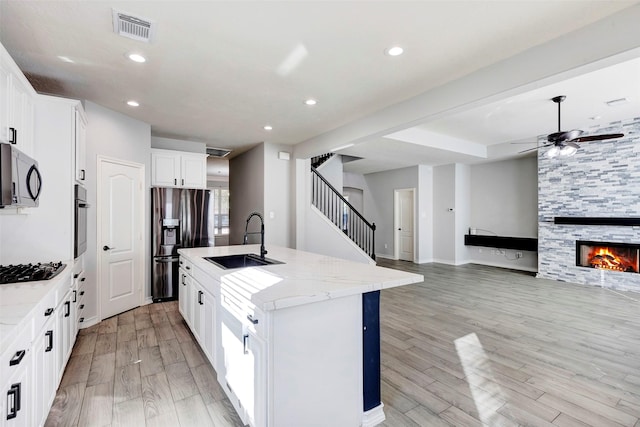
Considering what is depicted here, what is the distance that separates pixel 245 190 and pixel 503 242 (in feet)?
19.8

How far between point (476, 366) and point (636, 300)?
396 centimetres

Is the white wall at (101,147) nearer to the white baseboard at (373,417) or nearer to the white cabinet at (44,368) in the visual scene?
the white cabinet at (44,368)

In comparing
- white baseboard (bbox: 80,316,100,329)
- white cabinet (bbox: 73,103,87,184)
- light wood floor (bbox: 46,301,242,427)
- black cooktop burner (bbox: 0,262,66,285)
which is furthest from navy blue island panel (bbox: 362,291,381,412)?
white baseboard (bbox: 80,316,100,329)

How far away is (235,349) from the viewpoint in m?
1.98

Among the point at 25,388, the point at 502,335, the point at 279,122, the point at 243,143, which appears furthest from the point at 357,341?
the point at 243,143

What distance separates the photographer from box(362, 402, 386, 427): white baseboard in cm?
196

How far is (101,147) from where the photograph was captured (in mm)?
3920

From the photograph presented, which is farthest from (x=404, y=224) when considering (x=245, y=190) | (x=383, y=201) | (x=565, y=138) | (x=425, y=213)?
(x=565, y=138)

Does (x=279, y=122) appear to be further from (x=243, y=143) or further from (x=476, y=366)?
(x=476, y=366)

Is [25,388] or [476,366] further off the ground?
[25,388]

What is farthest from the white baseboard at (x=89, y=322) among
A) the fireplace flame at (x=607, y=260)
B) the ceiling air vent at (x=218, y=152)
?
the fireplace flame at (x=607, y=260)

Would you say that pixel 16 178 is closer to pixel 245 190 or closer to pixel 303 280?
pixel 303 280

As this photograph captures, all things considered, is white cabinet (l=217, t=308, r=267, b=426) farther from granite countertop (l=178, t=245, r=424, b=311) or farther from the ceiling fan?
the ceiling fan

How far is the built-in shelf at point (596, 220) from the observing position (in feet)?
16.8
